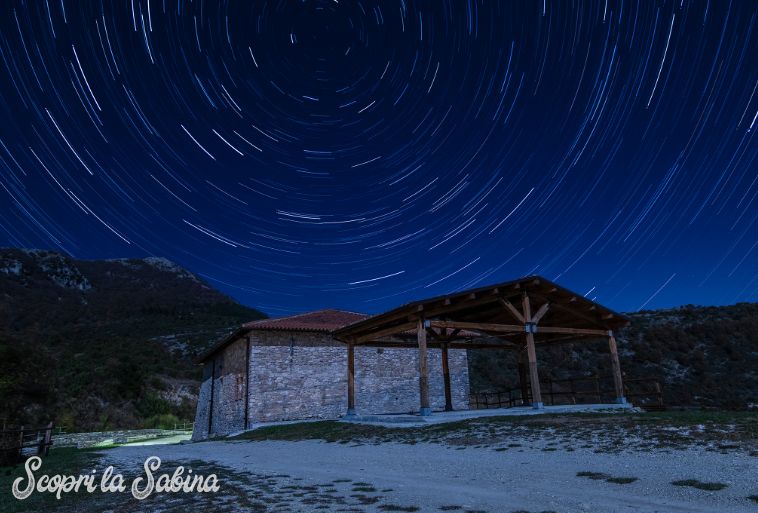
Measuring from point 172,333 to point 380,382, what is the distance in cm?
3994

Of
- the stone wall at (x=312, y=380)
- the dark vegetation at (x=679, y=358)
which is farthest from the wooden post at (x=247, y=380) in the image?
the dark vegetation at (x=679, y=358)

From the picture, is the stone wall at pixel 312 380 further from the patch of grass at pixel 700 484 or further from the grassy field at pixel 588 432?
the patch of grass at pixel 700 484

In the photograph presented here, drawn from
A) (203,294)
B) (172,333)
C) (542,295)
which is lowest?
(542,295)

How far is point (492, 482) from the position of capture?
6.20 metres

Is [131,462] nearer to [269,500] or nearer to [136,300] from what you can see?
[269,500]

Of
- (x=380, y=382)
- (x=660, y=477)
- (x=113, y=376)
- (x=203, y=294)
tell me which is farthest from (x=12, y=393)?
(x=203, y=294)

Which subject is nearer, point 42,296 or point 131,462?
point 131,462

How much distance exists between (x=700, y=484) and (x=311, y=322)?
65.4 feet

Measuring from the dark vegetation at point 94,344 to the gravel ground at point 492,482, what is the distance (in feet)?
64.3

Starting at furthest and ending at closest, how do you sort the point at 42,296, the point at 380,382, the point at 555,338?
the point at 42,296
the point at 380,382
the point at 555,338

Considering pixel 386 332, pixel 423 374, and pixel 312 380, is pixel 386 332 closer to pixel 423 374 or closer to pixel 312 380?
pixel 423 374

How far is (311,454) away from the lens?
10609 mm

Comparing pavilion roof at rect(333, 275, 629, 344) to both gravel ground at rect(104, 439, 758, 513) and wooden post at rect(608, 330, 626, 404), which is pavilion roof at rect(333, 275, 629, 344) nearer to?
wooden post at rect(608, 330, 626, 404)

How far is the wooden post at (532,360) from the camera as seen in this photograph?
16.2m
